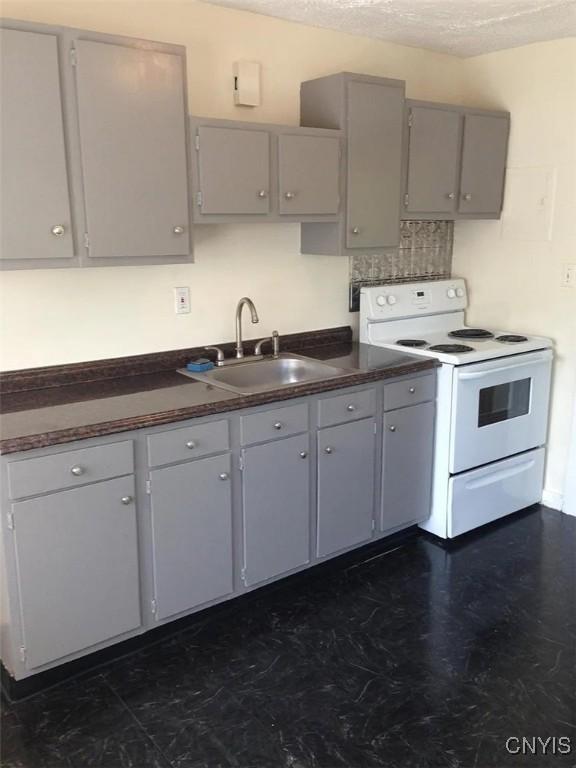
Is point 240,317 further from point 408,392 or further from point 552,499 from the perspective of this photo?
point 552,499

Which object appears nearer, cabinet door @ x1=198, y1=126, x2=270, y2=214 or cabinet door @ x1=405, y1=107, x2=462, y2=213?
cabinet door @ x1=198, y1=126, x2=270, y2=214

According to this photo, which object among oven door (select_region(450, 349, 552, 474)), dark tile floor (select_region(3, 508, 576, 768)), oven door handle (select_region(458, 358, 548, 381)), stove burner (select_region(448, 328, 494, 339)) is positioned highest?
stove burner (select_region(448, 328, 494, 339))

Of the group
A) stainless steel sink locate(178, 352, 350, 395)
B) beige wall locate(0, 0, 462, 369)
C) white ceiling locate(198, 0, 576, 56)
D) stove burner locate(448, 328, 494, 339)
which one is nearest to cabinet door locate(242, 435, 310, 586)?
stainless steel sink locate(178, 352, 350, 395)

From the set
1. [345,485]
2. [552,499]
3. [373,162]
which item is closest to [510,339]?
[552,499]

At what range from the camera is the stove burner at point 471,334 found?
360 cm

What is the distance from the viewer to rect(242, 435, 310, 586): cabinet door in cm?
259

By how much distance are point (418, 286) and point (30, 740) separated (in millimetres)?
2701

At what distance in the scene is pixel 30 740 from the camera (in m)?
2.05

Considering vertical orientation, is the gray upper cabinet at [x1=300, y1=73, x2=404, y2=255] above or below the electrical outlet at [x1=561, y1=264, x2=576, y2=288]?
above

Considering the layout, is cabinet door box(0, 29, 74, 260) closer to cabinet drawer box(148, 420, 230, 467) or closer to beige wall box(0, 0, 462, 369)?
beige wall box(0, 0, 462, 369)

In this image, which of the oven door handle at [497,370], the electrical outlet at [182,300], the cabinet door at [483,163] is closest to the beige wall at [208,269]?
the electrical outlet at [182,300]

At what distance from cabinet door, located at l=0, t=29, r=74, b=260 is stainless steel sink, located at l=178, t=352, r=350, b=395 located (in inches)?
33.6

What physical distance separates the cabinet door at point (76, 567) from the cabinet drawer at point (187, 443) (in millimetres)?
134

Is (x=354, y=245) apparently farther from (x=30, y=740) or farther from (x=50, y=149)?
(x=30, y=740)
